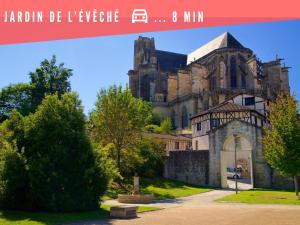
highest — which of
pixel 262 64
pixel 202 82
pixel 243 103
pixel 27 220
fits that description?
pixel 262 64

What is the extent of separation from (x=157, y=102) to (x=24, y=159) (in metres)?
57.2

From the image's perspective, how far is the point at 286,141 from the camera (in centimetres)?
2886

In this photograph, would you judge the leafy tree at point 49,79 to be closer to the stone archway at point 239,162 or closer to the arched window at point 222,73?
the stone archway at point 239,162

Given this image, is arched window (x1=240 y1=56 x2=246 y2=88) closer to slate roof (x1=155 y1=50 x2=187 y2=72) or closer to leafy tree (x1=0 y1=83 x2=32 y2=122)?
slate roof (x1=155 y1=50 x2=187 y2=72)

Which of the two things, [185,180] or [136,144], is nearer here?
[136,144]

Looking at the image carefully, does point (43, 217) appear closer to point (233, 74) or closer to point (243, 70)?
point (243, 70)

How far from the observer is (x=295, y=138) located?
2866cm

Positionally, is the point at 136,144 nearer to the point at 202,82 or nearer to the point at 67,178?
the point at 67,178

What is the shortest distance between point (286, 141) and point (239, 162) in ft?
Answer: 103

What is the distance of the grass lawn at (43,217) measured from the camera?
56.7ft

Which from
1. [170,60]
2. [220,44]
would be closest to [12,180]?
[220,44]

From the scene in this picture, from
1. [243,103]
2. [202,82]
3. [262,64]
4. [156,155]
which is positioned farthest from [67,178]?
[262,64]

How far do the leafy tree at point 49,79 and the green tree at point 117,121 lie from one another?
43.0 feet

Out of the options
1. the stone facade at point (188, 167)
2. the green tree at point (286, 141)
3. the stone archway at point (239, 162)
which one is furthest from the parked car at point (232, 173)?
the green tree at point (286, 141)
